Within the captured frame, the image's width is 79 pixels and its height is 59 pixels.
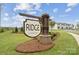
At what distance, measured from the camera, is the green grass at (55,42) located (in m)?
1.84

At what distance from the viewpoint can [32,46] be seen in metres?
1.87

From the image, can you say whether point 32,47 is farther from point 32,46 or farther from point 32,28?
point 32,28

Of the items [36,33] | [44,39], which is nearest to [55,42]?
[44,39]

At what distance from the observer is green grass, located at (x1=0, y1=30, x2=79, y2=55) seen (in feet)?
6.03

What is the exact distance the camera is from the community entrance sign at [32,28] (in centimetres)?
186

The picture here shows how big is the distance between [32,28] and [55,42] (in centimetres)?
29

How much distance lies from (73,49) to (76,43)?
0.08m

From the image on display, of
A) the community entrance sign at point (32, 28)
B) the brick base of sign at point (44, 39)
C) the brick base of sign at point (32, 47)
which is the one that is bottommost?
the brick base of sign at point (32, 47)

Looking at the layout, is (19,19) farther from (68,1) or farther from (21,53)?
(68,1)

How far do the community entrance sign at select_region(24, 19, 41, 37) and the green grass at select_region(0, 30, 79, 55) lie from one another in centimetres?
6

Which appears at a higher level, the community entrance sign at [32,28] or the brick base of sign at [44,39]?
the community entrance sign at [32,28]

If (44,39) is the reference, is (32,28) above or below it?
Answer: above

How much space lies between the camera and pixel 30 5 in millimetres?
1842

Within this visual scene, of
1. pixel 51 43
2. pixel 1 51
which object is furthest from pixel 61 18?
pixel 1 51
